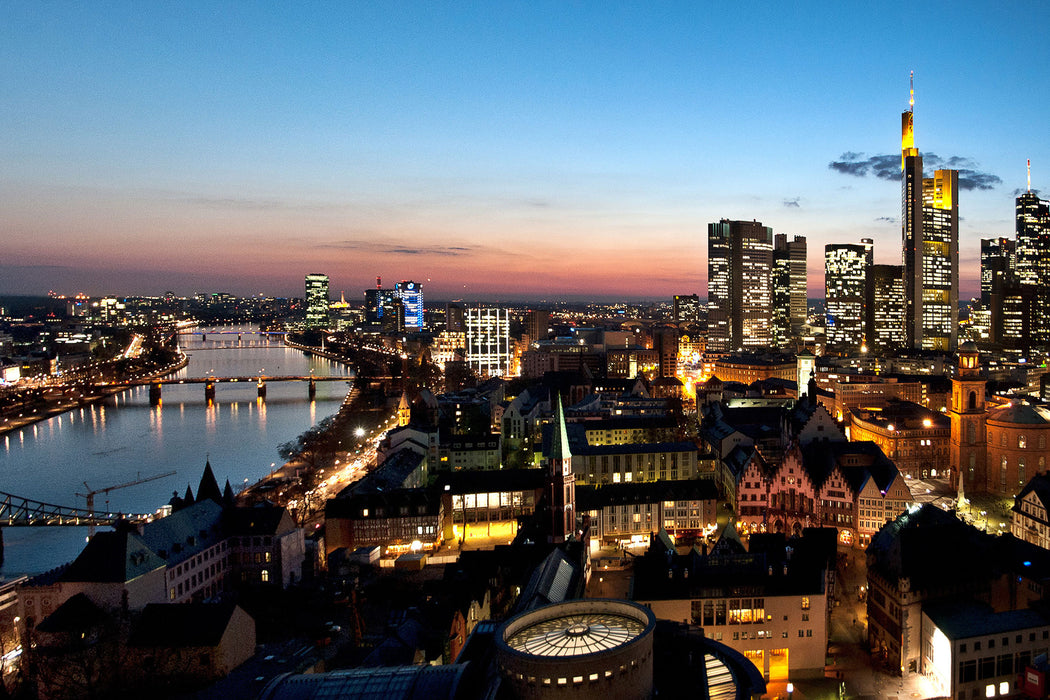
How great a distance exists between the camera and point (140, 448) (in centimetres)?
3350

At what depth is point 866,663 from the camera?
1245 centimetres

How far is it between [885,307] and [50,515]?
3007 inches

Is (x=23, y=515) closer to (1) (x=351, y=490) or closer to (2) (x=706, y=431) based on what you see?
(1) (x=351, y=490)

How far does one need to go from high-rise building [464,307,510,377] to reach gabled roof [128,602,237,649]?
190 feet

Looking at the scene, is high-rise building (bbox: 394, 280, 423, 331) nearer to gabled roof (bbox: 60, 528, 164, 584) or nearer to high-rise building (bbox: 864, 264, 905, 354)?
high-rise building (bbox: 864, 264, 905, 354)

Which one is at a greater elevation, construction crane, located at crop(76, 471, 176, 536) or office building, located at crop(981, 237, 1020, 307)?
office building, located at crop(981, 237, 1020, 307)

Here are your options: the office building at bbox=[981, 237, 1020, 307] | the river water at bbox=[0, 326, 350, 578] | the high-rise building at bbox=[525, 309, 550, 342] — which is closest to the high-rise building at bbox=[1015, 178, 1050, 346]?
the office building at bbox=[981, 237, 1020, 307]

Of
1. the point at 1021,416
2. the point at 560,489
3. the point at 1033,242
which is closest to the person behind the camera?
the point at 560,489

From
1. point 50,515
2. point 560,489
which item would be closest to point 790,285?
point 560,489

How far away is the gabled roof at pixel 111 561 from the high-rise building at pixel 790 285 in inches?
3599

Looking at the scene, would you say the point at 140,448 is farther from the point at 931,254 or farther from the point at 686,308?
the point at 686,308

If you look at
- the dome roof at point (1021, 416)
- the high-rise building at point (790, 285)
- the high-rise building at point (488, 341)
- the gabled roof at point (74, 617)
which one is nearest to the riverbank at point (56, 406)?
the high-rise building at point (488, 341)

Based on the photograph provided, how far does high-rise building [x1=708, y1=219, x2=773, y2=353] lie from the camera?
91.7 metres

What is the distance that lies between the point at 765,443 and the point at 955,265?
5575cm
